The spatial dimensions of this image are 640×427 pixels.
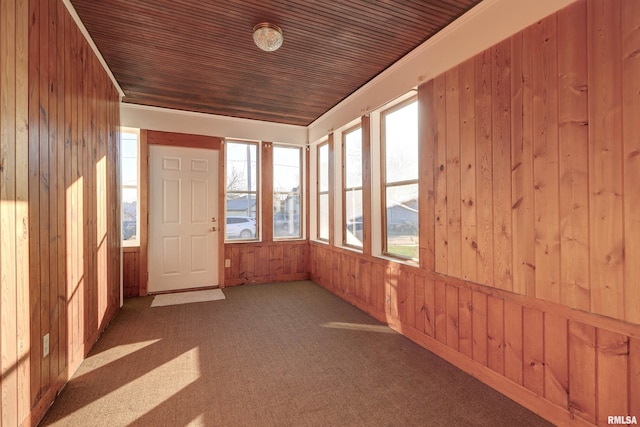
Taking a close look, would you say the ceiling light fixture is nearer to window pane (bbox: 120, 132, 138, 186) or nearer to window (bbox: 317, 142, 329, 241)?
window (bbox: 317, 142, 329, 241)

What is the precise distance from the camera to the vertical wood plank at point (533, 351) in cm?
180

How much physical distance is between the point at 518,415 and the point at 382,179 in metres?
2.31

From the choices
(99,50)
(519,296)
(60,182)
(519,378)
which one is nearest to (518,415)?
(519,378)

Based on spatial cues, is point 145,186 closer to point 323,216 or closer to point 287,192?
point 287,192

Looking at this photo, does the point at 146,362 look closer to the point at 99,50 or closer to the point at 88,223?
the point at 88,223

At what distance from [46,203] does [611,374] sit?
319 centimetres

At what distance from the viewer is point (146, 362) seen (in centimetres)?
239

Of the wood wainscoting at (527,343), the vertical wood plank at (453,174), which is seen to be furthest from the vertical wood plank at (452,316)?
the vertical wood plank at (453,174)

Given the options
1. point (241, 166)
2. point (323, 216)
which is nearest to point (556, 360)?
point (323, 216)

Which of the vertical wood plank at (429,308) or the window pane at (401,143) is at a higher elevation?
the window pane at (401,143)

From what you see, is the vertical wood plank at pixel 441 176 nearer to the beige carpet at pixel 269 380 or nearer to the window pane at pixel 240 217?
the beige carpet at pixel 269 380

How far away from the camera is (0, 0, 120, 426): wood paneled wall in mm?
1476

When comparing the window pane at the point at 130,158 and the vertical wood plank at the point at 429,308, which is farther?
the window pane at the point at 130,158

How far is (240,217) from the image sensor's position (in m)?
4.88
